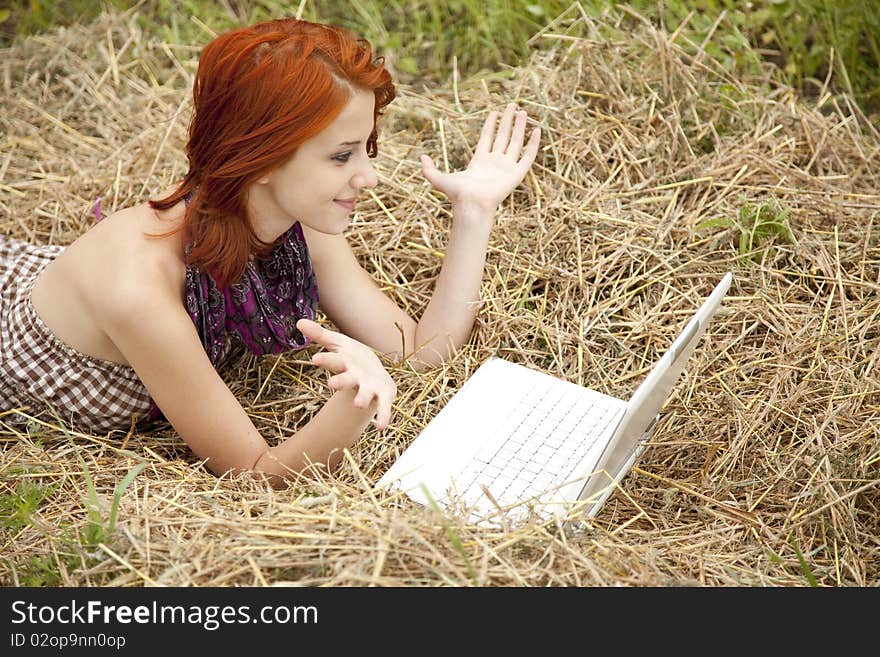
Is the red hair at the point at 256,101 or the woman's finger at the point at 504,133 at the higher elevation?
the red hair at the point at 256,101

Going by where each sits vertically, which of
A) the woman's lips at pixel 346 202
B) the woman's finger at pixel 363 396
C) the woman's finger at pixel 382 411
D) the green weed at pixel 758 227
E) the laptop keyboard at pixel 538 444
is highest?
the woman's lips at pixel 346 202

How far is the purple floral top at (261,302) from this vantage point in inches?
91.7

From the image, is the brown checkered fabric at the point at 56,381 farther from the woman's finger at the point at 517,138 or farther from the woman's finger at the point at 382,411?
the woman's finger at the point at 517,138

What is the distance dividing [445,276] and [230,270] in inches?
26.2

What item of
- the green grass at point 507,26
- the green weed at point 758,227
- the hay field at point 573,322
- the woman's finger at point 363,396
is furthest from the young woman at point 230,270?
the green grass at point 507,26

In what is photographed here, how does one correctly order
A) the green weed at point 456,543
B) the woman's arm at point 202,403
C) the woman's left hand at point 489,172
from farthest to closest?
the woman's left hand at point 489,172 → the woman's arm at point 202,403 → the green weed at point 456,543

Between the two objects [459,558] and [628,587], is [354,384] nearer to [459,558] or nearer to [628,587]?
[459,558]

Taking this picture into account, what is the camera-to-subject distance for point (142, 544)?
1.89m

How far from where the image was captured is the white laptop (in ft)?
6.66

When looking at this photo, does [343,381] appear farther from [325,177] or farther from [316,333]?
[325,177]

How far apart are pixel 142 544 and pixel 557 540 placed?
0.78 metres

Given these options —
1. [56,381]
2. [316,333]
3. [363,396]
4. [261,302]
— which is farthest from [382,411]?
[56,381]

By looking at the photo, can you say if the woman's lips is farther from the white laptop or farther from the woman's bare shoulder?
the white laptop
